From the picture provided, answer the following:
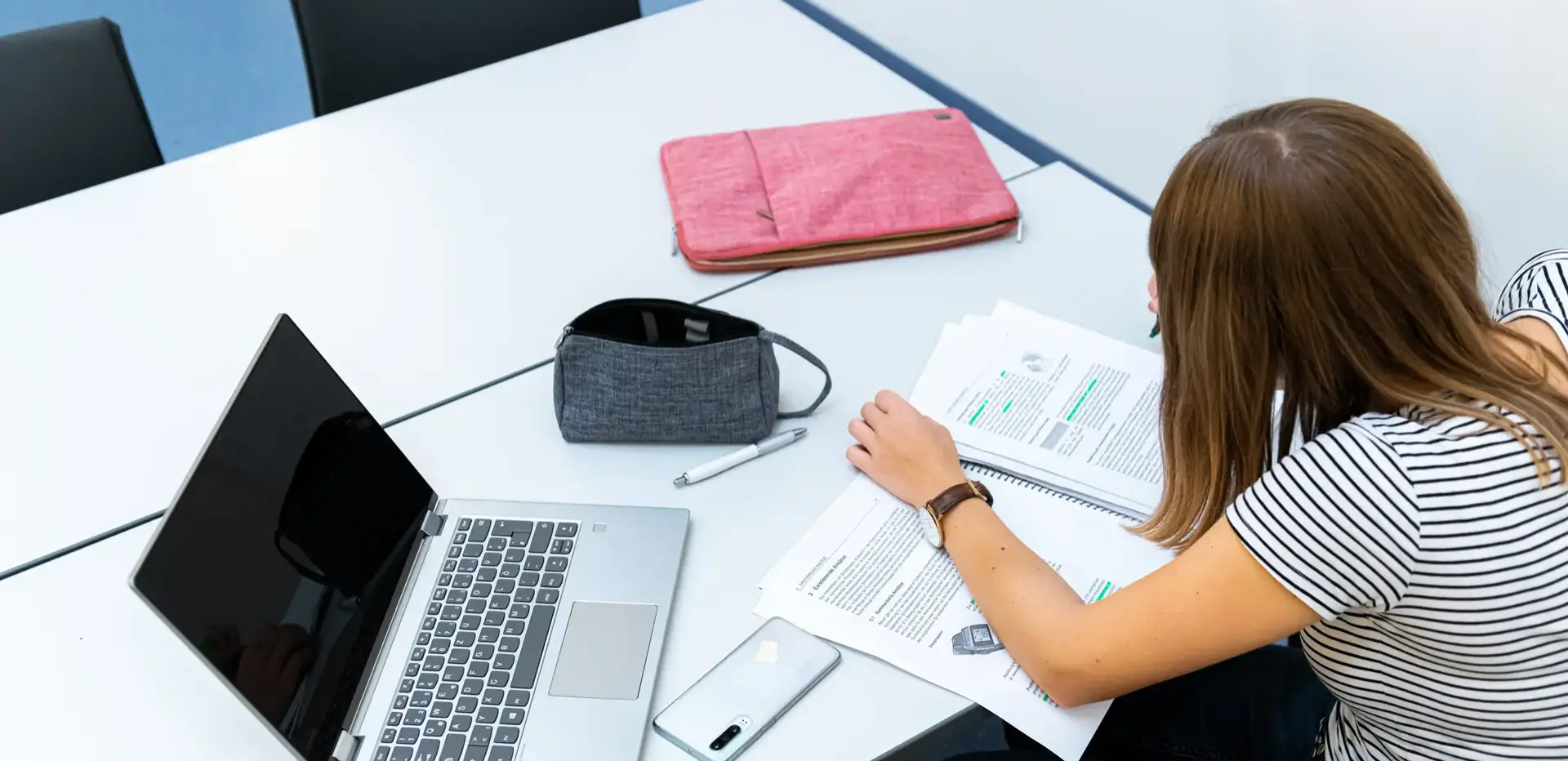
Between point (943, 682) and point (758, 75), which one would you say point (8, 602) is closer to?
point (943, 682)

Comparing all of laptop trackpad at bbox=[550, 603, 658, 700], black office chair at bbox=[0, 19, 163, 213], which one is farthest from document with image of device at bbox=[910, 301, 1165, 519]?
black office chair at bbox=[0, 19, 163, 213]

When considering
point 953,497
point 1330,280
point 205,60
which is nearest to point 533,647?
point 953,497

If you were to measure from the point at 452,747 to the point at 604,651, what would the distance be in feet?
0.46

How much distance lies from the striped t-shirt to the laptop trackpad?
1.58 ft

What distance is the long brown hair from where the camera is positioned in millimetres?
800

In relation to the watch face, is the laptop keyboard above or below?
below

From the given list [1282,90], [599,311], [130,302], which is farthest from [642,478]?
[1282,90]

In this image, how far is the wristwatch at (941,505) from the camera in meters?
1.05

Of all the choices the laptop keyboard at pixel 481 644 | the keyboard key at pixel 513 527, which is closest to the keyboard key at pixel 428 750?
the laptop keyboard at pixel 481 644

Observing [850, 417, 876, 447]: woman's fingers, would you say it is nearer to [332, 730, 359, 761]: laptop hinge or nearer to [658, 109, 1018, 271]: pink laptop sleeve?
[658, 109, 1018, 271]: pink laptop sleeve

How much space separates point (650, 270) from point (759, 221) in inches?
5.9

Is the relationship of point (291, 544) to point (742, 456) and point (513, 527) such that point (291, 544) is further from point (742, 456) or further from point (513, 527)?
point (742, 456)

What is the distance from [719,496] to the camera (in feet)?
3.71

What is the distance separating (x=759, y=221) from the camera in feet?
4.75
